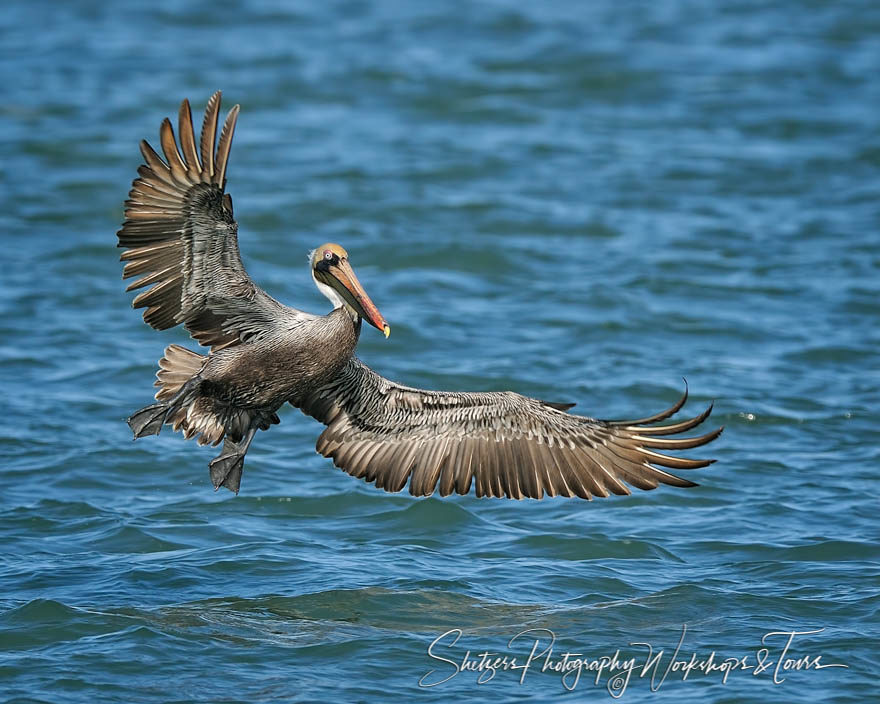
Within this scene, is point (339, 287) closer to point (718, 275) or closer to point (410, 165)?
point (718, 275)

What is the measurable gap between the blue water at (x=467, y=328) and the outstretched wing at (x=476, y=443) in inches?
26.0

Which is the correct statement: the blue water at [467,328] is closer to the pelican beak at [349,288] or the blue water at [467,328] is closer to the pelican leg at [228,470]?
the pelican leg at [228,470]

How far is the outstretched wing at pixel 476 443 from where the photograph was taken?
8.00 m

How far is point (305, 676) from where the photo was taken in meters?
7.21

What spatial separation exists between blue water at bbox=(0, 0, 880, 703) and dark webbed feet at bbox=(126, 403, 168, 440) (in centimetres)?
107

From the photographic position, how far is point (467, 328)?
12914mm

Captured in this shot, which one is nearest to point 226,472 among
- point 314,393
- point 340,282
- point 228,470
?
point 228,470

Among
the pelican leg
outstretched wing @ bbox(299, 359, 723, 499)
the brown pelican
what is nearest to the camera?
the brown pelican

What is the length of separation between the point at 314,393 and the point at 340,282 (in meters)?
1.12

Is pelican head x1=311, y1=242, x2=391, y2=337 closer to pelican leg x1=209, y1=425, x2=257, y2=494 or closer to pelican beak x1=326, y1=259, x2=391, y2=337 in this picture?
pelican beak x1=326, y1=259, x2=391, y2=337

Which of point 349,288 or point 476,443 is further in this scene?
point 476,443

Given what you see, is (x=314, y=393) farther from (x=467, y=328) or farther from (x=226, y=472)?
(x=467, y=328)

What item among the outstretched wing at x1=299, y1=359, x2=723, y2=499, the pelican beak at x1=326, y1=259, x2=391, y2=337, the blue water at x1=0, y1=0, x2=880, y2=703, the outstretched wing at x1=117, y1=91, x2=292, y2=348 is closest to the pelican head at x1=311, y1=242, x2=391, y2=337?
the pelican beak at x1=326, y1=259, x2=391, y2=337

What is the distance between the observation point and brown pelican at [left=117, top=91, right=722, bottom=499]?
7410mm
